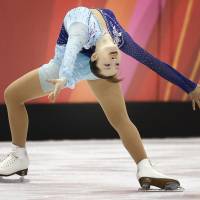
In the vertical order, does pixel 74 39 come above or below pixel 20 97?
above

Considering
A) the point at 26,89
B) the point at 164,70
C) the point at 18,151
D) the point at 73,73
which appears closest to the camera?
the point at 164,70

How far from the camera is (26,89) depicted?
4160 millimetres

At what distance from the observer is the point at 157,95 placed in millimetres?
8391

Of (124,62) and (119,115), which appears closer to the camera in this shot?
(119,115)

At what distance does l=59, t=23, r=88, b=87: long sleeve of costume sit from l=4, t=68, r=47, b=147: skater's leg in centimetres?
36

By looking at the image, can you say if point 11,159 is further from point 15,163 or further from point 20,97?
point 20,97

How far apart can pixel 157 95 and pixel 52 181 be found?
13.6ft

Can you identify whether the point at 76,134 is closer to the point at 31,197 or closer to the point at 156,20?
the point at 156,20

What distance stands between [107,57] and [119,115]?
36 cm

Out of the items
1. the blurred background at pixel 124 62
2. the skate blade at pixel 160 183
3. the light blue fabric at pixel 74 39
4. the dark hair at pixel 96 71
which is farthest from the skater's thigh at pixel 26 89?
the blurred background at pixel 124 62

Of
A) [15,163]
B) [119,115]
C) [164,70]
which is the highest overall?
[164,70]

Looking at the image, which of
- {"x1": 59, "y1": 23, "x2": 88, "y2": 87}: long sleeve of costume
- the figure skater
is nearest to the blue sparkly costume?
the figure skater

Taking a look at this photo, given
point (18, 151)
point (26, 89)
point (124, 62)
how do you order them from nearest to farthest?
point (26, 89) → point (18, 151) → point (124, 62)

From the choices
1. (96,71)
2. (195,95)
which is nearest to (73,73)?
(96,71)
